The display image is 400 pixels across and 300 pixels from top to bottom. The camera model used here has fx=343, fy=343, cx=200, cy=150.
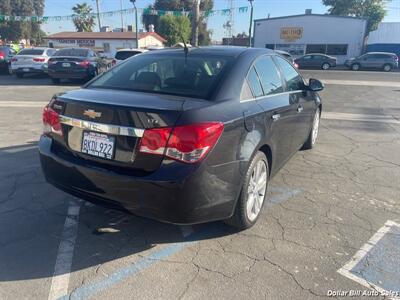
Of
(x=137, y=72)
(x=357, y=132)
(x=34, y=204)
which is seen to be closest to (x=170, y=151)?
(x=137, y=72)

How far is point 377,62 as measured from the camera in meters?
29.9

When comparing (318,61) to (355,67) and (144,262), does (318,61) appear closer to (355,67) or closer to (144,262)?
(355,67)

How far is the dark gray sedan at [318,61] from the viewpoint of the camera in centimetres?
3122

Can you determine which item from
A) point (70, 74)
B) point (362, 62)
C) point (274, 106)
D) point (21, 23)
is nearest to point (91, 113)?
point (274, 106)

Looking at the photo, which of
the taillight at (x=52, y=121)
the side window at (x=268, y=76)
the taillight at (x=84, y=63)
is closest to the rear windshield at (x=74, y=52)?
the taillight at (x=84, y=63)

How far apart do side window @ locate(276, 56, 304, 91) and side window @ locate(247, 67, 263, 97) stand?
86 cm

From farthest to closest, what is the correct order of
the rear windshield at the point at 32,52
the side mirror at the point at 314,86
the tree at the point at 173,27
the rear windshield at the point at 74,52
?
the tree at the point at 173,27 < the rear windshield at the point at 32,52 < the rear windshield at the point at 74,52 < the side mirror at the point at 314,86

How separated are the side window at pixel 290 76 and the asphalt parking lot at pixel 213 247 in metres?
1.16

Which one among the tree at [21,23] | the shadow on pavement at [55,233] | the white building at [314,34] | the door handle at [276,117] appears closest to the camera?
the shadow on pavement at [55,233]

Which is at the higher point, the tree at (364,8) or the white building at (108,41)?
the tree at (364,8)

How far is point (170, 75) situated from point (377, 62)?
31.8 meters

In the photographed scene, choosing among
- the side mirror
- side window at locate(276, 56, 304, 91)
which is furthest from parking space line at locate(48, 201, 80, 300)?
the side mirror

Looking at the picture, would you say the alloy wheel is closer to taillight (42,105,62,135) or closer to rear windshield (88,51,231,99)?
rear windshield (88,51,231,99)

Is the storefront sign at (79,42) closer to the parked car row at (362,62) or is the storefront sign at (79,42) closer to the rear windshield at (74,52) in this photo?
the parked car row at (362,62)
